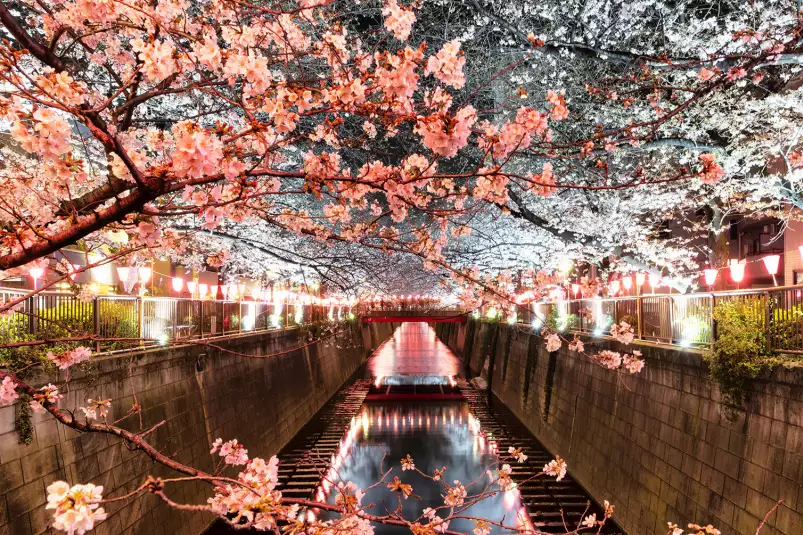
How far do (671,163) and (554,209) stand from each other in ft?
13.8

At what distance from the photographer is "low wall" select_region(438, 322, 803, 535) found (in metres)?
7.44

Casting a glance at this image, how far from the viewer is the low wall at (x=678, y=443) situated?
293 inches

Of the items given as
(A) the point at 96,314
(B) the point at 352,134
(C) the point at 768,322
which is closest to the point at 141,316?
(A) the point at 96,314

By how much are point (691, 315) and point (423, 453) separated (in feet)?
44.5

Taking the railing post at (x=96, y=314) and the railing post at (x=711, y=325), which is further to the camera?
the railing post at (x=96, y=314)

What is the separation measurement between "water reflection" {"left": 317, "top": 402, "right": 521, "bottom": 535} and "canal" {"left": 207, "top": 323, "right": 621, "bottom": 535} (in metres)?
0.04

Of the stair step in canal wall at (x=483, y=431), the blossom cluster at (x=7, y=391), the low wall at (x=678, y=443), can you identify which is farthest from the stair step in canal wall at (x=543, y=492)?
the blossom cluster at (x=7, y=391)

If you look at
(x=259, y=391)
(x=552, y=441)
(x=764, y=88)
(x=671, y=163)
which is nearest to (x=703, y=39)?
(x=764, y=88)

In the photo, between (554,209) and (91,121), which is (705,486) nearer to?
(91,121)

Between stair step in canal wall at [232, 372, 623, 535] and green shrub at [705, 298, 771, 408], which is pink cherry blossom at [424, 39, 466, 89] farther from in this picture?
green shrub at [705, 298, 771, 408]

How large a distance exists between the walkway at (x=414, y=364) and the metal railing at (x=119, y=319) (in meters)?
24.7

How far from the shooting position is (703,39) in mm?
12422

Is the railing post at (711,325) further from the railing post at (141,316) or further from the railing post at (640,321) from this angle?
the railing post at (141,316)

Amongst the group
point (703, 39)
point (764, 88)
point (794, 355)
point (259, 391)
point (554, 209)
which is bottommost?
point (259, 391)
